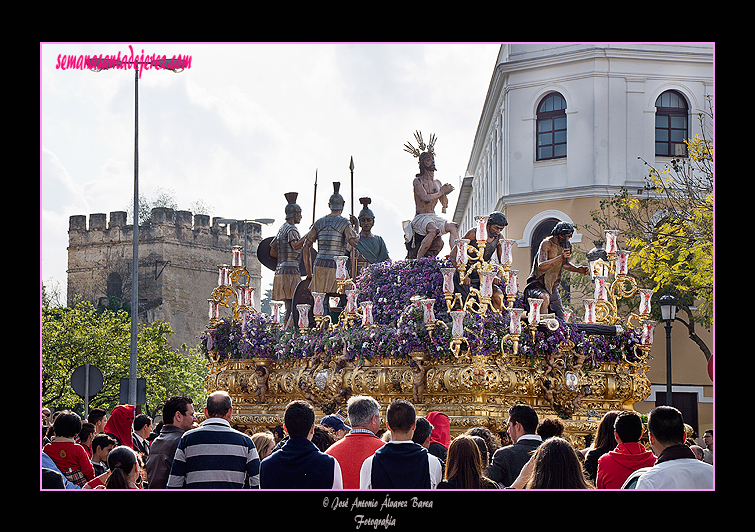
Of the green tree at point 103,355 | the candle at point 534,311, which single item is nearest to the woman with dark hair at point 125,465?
the candle at point 534,311

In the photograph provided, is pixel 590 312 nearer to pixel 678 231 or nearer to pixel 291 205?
pixel 291 205

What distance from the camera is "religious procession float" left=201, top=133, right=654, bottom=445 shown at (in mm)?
12281

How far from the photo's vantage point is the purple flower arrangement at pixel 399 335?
12.4 meters

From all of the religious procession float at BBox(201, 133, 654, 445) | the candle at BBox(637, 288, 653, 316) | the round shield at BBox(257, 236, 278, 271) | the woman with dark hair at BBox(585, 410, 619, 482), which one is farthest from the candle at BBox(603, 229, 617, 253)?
the woman with dark hair at BBox(585, 410, 619, 482)

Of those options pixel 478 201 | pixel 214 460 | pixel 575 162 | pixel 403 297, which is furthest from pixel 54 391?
pixel 214 460

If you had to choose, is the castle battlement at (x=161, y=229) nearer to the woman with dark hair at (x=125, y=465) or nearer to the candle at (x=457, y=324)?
the candle at (x=457, y=324)

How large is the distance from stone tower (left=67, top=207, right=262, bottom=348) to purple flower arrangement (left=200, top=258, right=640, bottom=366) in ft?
46.1

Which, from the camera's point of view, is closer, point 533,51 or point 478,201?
point 533,51

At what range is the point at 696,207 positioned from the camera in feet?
60.9

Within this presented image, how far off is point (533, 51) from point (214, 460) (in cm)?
2368

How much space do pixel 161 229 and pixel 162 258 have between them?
4.02 ft

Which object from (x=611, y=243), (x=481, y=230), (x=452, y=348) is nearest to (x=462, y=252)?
(x=481, y=230)

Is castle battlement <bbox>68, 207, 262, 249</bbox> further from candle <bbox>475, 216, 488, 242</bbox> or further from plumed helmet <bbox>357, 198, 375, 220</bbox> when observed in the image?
candle <bbox>475, 216, 488, 242</bbox>

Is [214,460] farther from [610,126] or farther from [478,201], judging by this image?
[478,201]
